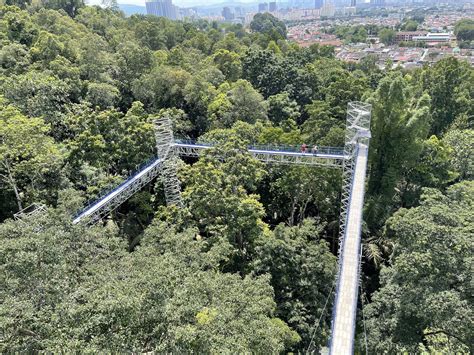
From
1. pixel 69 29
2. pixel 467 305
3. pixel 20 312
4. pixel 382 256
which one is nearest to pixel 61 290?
pixel 20 312

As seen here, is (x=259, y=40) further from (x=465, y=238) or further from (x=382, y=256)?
(x=465, y=238)

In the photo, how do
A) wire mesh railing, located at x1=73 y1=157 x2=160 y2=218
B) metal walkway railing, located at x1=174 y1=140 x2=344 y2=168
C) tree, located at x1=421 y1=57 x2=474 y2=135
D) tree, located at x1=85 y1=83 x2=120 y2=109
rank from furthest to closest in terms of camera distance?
tree, located at x1=421 y1=57 x2=474 y2=135
tree, located at x1=85 y1=83 x2=120 y2=109
metal walkway railing, located at x1=174 y1=140 x2=344 y2=168
wire mesh railing, located at x1=73 y1=157 x2=160 y2=218

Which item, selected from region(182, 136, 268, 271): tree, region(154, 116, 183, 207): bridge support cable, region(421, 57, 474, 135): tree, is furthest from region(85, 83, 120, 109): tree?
region(421, 57, 474, 135): tree

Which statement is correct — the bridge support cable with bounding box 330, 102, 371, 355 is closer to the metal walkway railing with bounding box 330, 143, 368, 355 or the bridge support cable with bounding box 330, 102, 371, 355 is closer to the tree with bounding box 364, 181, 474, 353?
the metal walkway railing with bounding box 330, 143, 368, 355

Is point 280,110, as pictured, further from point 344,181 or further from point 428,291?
point 428,291

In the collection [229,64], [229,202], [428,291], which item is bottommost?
[428,291]

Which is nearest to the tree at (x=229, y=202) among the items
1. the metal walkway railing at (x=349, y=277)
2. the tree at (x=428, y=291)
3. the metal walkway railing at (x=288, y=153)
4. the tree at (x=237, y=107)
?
the metal walkway railing at (x=288, y=153)

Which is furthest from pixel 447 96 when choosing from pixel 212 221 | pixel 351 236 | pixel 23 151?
pixel 23 151
